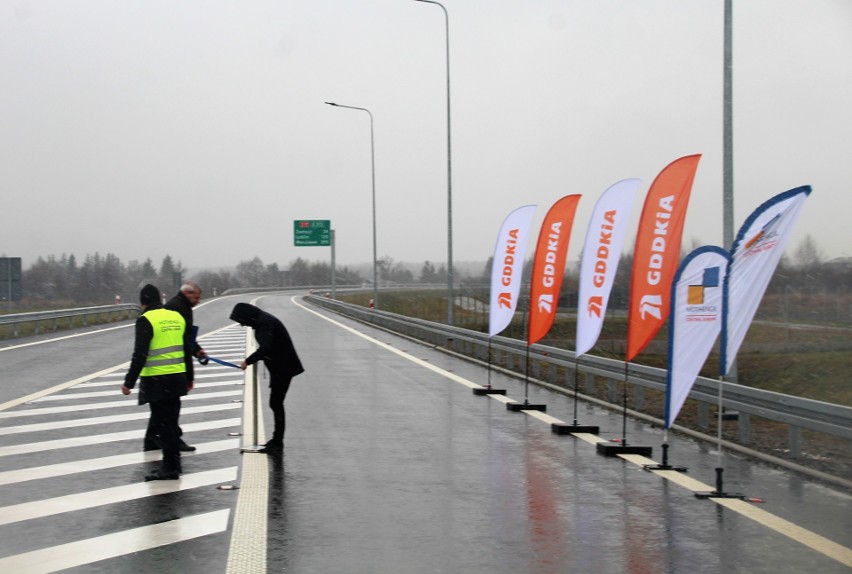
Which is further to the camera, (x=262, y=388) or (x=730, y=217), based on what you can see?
(x=262, y=388)

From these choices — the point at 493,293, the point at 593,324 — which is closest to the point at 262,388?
the point at 493,293

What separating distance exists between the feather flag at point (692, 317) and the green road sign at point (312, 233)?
6233 centimetres

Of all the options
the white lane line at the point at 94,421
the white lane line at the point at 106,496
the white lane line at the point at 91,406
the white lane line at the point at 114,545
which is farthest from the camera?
the white lane line at the point at 91,406

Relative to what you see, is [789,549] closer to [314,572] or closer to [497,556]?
[497,556]

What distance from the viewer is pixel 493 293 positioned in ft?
54.9

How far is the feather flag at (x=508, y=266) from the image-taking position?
54.2ft

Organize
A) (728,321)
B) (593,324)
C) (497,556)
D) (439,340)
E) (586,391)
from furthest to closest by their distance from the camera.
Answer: (439,340), (586,391), (593,324), (728,321), (497,556)

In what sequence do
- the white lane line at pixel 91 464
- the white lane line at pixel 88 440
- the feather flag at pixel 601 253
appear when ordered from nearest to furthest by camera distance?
1. the white lane line at pixel 91 464
2. the white lane line at pixel 88 440
3. the feather flag at pixel 601 253

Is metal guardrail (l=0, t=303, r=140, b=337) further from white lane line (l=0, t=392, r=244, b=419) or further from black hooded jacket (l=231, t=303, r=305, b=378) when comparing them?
black hooded jacket (l=231, t=303, r=305, b=378)

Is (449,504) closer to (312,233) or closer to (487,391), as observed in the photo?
(487,391)

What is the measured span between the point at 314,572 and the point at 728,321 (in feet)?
15.3

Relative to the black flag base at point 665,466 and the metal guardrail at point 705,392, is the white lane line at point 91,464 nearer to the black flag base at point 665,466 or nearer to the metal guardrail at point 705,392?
the black flag base at point 665,466

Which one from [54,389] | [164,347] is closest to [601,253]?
[164,347]

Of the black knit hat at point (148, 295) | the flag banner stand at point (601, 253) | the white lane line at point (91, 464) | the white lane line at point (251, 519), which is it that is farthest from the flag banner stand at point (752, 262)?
the black knit hat at point (148, 295)
